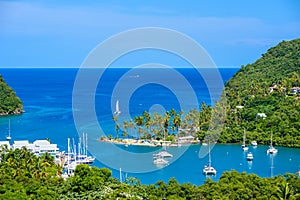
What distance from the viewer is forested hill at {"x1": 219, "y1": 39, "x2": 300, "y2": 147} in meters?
22.6

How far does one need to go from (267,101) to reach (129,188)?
777 inches

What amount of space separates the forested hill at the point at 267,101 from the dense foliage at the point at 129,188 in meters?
11.7

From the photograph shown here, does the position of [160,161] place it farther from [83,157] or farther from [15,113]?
[15,113]

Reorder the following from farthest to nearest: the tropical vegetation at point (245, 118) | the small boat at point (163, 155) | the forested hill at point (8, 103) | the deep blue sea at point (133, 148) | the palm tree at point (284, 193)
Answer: the forested hill at point (8, 103), the tropical vegetation at point (245, 118), the small boat at point (163, 155), the deep blue sea at point (133, 148), the palm tree at point (284, 193)

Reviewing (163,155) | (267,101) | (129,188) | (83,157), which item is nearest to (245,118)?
(267,101)

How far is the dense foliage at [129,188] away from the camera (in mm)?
9078

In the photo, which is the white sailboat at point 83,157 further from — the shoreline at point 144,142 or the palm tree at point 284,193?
the palm tree at point 284,193

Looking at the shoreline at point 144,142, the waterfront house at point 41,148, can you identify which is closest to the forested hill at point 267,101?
the shoreline at point 144,142

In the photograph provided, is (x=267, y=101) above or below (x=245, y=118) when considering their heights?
above

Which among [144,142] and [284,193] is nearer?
[284,193]

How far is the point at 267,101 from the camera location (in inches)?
1077

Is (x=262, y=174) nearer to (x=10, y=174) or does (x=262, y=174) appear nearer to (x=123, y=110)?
(x=10, y=174)

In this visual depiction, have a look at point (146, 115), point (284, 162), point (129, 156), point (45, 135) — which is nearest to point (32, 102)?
point (45, 135)

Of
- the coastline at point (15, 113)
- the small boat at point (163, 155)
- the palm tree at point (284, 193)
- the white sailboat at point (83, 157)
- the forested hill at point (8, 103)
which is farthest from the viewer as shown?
the forested hill at point (8, 103)
